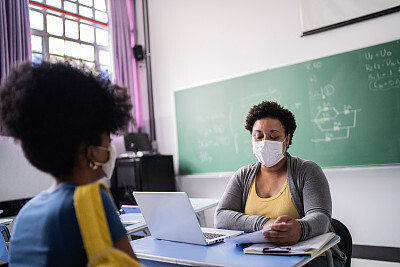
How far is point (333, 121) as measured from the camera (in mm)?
3375

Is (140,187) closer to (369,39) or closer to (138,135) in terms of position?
(138,135)

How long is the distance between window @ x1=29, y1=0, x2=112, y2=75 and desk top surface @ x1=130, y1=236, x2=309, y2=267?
307cm

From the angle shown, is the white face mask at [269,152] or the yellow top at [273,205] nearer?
the yellow top at [273,205]

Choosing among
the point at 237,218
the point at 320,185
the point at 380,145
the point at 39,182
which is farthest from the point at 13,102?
the point at 39,182

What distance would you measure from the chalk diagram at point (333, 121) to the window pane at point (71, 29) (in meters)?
3.07

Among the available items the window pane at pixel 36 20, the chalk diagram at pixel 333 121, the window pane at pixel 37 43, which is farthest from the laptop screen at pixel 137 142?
the chalk diagram at pixel 333 121

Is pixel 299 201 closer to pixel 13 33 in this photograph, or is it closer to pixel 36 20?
pixel 13 33

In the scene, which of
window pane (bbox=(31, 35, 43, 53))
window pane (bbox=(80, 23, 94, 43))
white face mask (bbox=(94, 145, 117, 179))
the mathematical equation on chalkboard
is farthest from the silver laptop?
window pane (bbox=(80, 23, 94, 43))

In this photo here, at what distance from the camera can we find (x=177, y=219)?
4.80ft

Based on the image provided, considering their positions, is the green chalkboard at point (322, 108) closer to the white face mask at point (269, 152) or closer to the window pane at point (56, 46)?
the white face mask at point (269, 152)

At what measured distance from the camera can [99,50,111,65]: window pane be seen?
477 cm

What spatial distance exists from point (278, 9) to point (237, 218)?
280cm

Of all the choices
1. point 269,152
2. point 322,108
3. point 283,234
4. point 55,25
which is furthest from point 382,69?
point 55,25

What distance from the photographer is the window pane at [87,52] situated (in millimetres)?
4559
